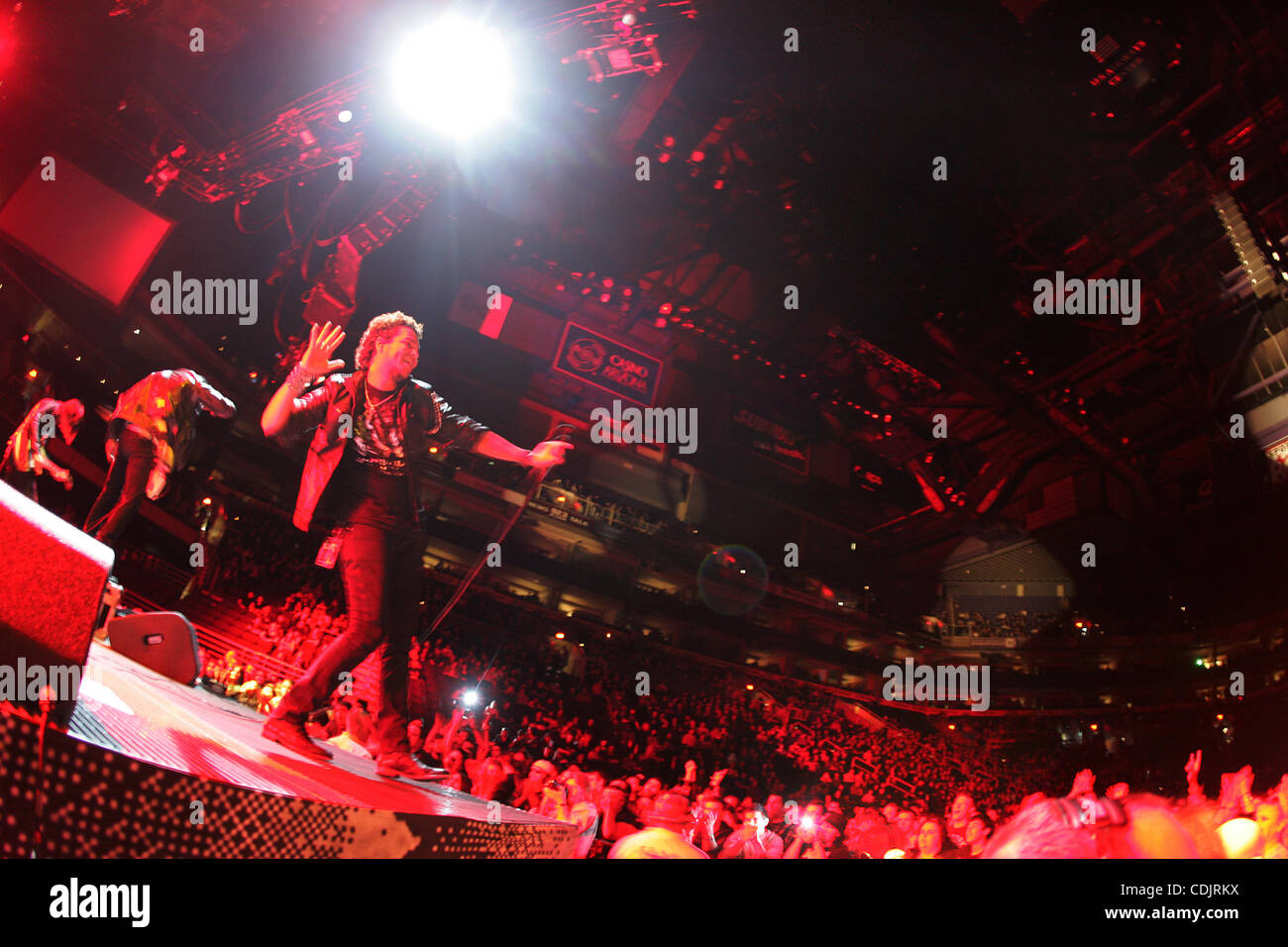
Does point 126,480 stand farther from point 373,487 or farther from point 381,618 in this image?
point 381,618

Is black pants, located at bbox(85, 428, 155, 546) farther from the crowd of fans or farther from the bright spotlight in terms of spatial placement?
the bright spotlight

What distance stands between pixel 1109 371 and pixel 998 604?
274 inches

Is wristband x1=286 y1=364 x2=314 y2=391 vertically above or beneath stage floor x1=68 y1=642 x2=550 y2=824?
above

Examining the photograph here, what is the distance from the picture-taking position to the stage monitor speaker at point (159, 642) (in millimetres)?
2639

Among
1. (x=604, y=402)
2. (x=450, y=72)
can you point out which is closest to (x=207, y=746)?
(x=450, y=72)

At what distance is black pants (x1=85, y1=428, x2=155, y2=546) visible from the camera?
3406 millimetres

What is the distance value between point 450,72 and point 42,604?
18.1ft

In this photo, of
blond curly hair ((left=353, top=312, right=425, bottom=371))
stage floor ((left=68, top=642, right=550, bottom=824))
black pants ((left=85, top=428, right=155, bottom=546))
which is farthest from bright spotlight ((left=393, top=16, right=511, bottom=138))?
stage floor ((left=68, top=642, right=550, bottom=824))

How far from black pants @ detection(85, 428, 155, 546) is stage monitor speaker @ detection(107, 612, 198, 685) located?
0.97 metres

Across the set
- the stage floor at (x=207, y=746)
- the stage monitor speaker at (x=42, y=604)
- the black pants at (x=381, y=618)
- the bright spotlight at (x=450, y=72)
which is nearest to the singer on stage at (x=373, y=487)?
the black pants at (x=381, y=618)

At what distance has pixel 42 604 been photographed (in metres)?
1.11
